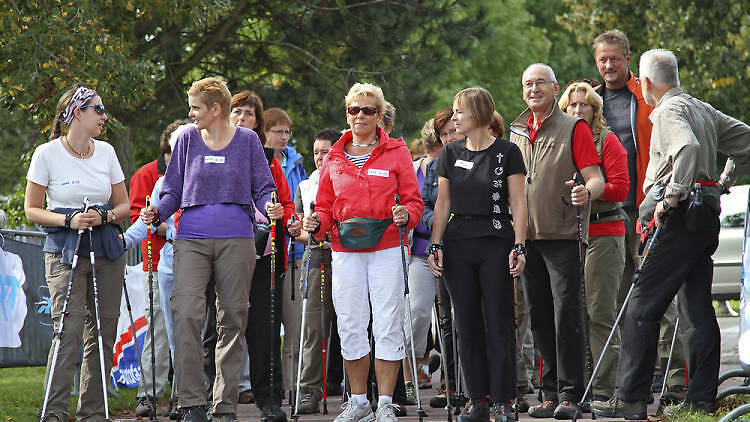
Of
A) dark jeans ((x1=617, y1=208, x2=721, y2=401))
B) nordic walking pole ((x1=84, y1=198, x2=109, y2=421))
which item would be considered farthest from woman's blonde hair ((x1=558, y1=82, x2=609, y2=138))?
nordic walking pole ((x1=84, y1=198, x2=109, y2=421))

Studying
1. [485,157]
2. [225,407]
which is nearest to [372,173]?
[485,157]

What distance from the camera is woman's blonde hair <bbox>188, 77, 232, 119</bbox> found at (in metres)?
7.36

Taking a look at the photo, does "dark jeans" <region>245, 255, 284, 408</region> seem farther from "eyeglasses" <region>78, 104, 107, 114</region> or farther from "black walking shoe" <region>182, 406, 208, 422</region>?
"eyeglasses" <region>78, 104, 107, 114</region>

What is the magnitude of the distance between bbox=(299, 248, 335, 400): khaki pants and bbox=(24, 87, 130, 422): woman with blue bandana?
74.2 inches

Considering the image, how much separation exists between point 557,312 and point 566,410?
2.24 feet

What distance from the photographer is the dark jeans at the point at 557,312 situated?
24.1ft

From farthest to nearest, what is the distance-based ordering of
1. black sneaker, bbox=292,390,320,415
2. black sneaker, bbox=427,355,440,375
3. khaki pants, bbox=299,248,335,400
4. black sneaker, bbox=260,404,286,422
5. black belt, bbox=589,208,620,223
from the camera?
1. black sneaker, bbox=427,355,440,375
2. khaki pants, bbox=299,248,335,400
3. black sneaker, bbox=292,390,320,415
4. black belt, bbox=589,208,620,223
5. black sneaker, bbox=260,404,286,422

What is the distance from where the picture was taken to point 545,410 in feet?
24.6

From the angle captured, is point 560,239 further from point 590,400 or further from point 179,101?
point 179,101

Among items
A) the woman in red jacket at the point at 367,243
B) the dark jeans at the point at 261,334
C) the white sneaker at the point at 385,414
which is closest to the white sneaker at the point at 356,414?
the woman in red jacket at the point at 367,243

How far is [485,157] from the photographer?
7.15 m

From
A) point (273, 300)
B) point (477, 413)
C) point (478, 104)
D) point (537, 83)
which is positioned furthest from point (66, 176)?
point (537, 83)

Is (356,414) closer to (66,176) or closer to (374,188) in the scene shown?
(374,188)

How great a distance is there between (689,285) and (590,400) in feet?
4.06
